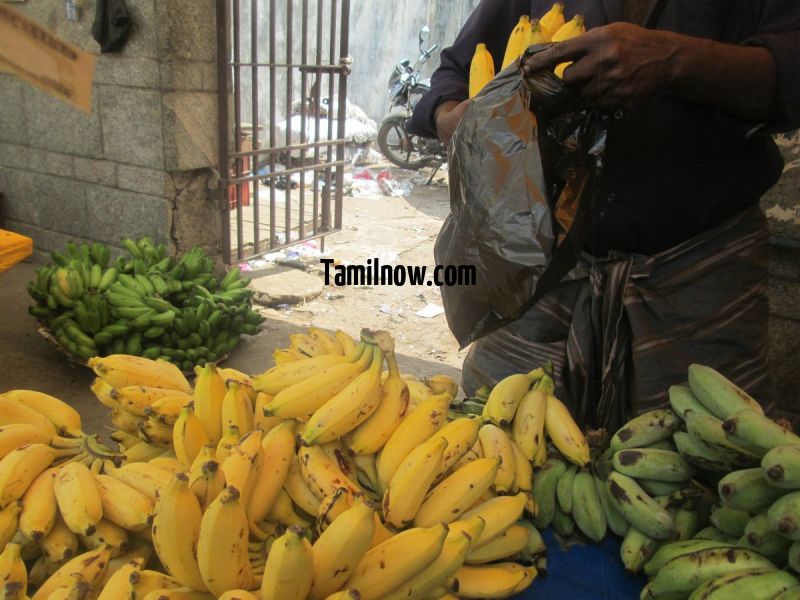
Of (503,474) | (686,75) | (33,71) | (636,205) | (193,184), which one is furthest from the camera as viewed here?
(193,184)

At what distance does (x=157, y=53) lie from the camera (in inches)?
154

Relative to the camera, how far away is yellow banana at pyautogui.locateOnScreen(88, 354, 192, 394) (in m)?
1.50

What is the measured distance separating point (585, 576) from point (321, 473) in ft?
1.93

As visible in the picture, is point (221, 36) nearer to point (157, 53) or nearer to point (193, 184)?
point (157, 53)

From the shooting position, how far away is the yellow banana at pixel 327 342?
157 cm

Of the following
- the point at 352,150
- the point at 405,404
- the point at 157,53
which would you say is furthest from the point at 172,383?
the point at 352,150

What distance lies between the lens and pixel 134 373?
4.99ft

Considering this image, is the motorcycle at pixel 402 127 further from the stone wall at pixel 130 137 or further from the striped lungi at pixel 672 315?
the striped lungi at pixel 672 315

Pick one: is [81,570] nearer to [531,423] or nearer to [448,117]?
[531,423]

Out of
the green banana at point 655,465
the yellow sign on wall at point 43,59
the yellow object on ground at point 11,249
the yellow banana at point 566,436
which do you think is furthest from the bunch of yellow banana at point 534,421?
the yellow object on ground at point 11,249

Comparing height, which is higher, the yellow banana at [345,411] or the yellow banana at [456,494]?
the yellow banana at [345,411]

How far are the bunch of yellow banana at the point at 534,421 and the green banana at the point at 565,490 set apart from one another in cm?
3

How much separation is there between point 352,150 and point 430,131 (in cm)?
890

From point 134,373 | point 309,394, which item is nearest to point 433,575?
point 309,394
